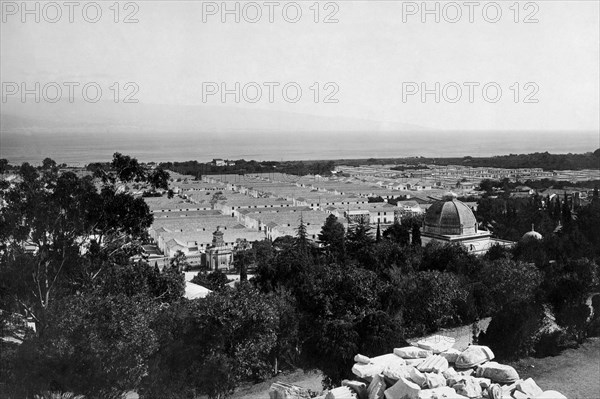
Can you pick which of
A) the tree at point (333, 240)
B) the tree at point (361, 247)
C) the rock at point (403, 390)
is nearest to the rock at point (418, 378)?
the rock at point (403, 390)

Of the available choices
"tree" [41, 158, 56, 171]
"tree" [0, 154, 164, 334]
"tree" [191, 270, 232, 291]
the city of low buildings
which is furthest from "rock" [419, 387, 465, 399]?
the city of low buildings

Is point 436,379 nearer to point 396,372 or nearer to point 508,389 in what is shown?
point 396,372

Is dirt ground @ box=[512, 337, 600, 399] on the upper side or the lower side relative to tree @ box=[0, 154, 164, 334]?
lower

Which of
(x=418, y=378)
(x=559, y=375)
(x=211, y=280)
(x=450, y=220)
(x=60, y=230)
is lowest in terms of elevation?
(x=211, y=280)

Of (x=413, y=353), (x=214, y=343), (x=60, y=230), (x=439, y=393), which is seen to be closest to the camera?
(x=439, y=393)

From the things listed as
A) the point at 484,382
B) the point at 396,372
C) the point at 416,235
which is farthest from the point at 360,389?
the point at 416,235

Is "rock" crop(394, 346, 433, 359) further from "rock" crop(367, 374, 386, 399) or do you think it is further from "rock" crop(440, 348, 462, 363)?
"rock" crop(367, 374, 386, 399)
